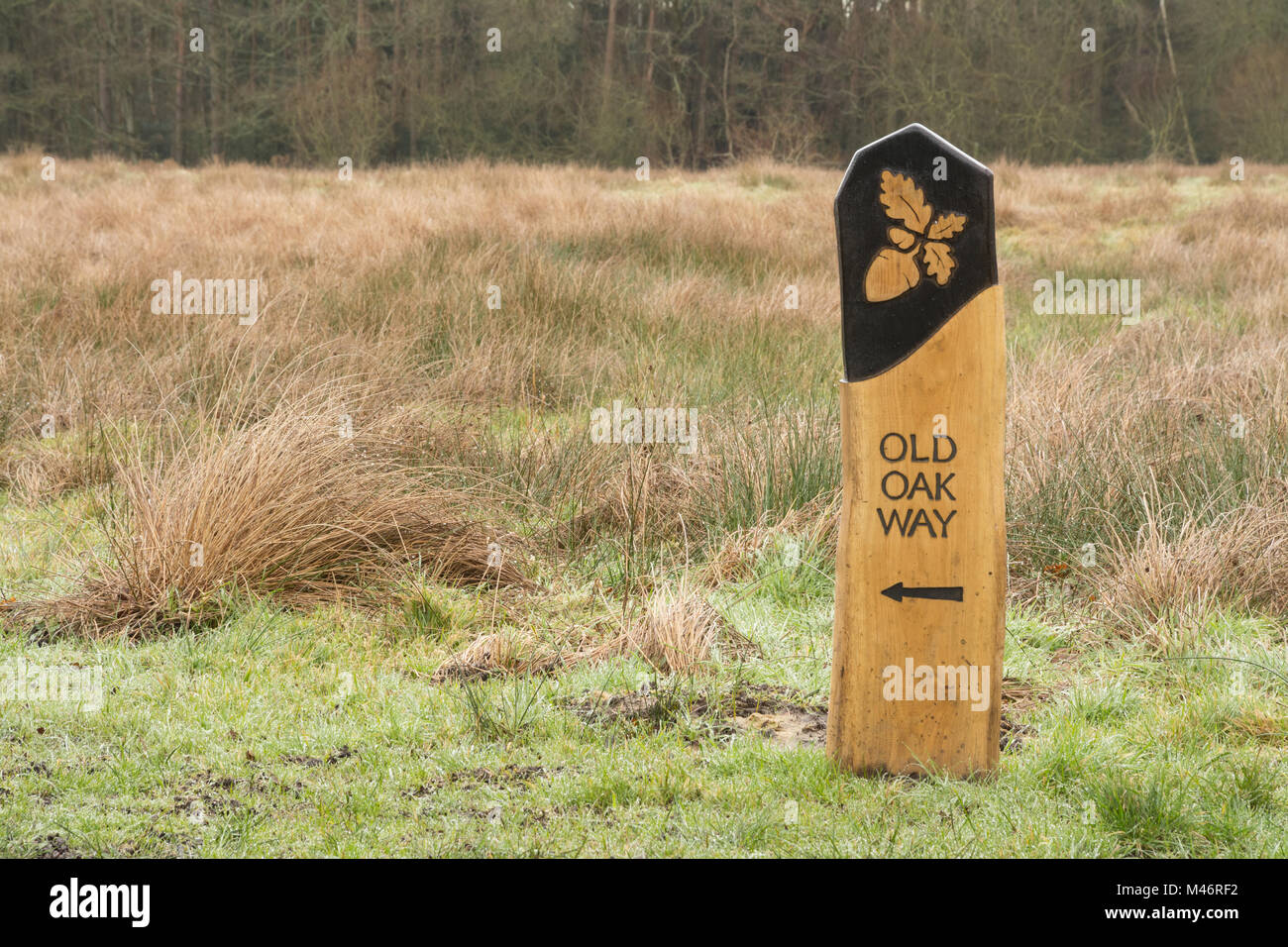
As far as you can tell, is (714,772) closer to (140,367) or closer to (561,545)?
(561,545)

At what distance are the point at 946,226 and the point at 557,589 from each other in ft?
7.03

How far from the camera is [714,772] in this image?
9.43 feet

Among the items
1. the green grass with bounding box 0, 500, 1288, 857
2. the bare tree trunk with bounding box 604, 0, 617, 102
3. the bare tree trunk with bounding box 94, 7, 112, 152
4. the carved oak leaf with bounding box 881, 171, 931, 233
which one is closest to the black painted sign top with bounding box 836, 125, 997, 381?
the carved oak leaf with bounding box 881, 171, 931, 233

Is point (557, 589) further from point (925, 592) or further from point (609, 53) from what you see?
point (609, 53)

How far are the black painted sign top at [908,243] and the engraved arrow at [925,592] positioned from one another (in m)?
0.50

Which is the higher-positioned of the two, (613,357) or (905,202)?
(905,202)

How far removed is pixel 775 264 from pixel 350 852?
908cm

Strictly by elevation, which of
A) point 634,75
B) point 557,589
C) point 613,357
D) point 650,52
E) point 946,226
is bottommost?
point 557,589

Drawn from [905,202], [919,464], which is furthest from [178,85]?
[919,464]

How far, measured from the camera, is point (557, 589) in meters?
4.20

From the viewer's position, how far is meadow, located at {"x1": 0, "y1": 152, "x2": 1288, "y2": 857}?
2.65 meters

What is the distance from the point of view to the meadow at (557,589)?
265cm

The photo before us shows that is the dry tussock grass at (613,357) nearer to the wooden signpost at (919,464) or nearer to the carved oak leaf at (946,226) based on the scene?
the wooden signpost at (919,464)

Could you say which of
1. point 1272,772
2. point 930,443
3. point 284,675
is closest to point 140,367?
point 284,675
